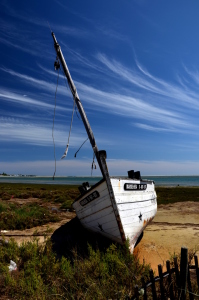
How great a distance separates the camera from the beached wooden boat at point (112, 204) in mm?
6227

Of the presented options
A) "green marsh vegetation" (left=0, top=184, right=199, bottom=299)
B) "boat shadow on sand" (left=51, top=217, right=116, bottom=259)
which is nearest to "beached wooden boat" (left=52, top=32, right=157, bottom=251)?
"boat shadow on sand" (left=51, top=217, right=116, bottom=259)

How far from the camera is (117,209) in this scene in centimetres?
612

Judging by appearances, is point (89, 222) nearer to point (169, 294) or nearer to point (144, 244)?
point (144, 244)

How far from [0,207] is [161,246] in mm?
9311

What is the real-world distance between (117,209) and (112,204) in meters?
0.19

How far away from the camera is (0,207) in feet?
42.4

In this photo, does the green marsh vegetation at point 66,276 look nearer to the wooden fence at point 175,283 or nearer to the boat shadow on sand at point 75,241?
the wooden fence at point 175,283

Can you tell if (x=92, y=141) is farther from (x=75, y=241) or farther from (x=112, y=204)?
(x=75, y=241)

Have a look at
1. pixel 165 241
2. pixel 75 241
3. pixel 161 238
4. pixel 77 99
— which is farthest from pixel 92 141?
pixel 161 238

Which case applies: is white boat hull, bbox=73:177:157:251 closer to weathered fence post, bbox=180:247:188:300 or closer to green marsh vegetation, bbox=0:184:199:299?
green marsh vegetation, bbox=0:184:199:299

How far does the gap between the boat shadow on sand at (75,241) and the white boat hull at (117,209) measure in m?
0.46

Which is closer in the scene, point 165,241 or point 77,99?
point 77,99

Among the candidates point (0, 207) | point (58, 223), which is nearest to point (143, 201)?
point (58, 223)

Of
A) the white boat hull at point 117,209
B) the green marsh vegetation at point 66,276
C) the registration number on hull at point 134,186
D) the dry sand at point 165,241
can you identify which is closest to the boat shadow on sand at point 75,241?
the white boat hull at point 117,209
